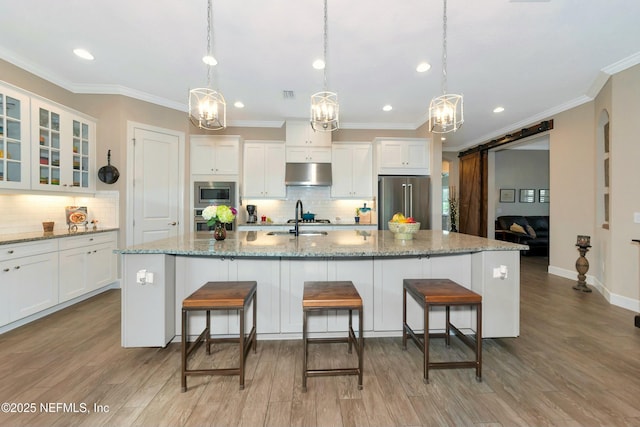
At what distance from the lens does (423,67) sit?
10.5 feet

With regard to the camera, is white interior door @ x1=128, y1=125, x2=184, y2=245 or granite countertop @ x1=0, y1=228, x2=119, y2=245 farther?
white interior door @ x1=128, y1=125, x2=184, y2=245

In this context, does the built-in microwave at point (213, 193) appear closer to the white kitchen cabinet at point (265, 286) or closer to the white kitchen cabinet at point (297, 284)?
the white kitchen cabinet at point (265, 286)

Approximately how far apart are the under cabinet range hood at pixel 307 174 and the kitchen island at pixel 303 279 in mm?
2724

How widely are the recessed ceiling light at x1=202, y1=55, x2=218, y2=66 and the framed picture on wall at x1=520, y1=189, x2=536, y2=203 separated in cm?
856

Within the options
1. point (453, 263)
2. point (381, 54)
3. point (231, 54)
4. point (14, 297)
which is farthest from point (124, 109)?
point (453, 263)

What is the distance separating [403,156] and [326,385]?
425 cm

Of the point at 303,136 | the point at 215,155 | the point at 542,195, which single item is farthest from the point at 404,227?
the point at 542,195

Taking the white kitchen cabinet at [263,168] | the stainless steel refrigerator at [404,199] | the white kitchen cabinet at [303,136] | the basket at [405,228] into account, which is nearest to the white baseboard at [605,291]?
the stainless steel refrigerator at [404,199]

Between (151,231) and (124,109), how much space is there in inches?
73.0

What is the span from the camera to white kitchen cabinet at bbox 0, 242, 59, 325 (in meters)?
2.47

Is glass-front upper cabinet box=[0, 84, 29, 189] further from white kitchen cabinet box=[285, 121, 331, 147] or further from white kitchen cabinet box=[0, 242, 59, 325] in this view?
white kitchen cabinet box=[285, 121, 331, 147]

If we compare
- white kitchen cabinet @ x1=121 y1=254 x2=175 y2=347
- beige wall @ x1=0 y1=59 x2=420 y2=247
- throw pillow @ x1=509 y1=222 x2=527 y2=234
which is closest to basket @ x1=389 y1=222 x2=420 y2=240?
white kitchen cabinet @ x1=121 y1=254 x2=175 y2=347

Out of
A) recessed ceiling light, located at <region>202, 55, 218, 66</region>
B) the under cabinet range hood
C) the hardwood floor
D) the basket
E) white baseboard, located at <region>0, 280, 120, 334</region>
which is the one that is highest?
recessed ceiling light, located at <region>202, 55, 218, 66</region>

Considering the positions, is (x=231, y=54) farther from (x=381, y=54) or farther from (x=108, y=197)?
(x=108, y=197)
